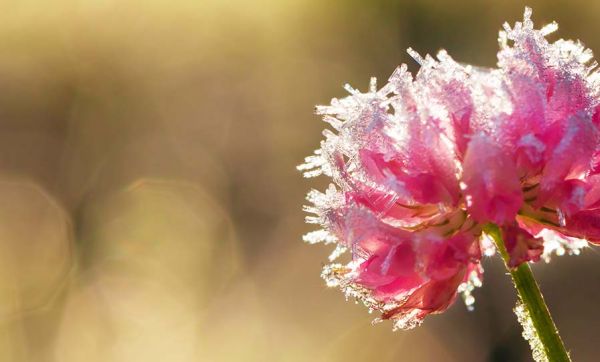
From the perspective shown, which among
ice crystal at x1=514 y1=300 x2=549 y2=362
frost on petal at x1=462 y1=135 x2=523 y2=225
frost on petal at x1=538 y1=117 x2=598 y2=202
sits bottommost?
ice crystal at x1=514 y1=300 x2=549 y2=362

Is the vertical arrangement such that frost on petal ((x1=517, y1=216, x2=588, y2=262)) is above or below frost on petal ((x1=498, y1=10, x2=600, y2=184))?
below

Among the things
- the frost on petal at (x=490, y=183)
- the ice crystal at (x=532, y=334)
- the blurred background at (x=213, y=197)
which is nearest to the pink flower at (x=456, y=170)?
the frost on petal at (x=490, y=183)

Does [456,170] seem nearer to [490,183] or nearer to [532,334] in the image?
[490,183]

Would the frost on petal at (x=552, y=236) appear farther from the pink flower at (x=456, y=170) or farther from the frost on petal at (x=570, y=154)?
the frost on petal at (x=570, y=154)

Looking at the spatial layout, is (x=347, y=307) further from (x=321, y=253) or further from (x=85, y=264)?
(x=85, y=264)

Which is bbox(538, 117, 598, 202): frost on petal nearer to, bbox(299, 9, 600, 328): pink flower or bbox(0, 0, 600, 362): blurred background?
bbox(299, 9, 600, 328): pink flower

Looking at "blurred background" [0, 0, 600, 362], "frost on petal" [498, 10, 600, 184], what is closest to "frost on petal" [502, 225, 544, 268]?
"frost on petal" [498, 10, 600, 184]

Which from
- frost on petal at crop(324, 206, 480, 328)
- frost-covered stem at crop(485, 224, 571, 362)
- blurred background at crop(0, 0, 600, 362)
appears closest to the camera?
frost-covered stem at crop(485, 224, 571, 362)

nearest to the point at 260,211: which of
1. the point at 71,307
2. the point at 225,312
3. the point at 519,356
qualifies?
the point at 225,312
